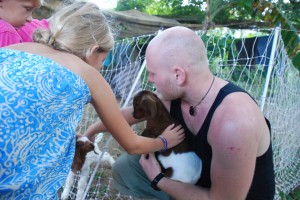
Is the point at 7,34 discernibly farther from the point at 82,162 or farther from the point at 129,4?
the point at 129,4

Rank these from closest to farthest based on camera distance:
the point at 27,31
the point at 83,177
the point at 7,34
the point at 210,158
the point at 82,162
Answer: the point at 210,158 < the point at 7,34 < the point at 27,31 < the point at 82,162 < the point at 83,177

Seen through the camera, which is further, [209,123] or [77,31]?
[209,123]

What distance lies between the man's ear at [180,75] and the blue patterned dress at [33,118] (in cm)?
45

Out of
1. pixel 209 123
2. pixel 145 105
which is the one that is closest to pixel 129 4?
pixel 145 105

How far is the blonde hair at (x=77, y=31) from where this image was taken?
147cm

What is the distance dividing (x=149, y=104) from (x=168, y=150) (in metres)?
0.28

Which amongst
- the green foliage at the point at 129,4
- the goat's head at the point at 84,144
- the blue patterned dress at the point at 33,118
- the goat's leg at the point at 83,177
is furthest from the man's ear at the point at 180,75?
the green foliage at the point at 129,4

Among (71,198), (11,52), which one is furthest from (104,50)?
(71,198)

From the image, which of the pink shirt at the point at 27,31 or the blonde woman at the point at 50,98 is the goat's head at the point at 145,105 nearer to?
the blonde woman at the point at 50,98

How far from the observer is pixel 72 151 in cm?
149

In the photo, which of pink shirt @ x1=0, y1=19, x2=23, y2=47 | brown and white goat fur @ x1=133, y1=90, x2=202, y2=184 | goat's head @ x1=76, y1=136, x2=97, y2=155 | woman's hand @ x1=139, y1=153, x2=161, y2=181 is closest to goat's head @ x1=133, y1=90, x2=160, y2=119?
brown and white goat fur @ x1=133, y1=90, x2=202, y2=184

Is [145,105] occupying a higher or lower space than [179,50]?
lower


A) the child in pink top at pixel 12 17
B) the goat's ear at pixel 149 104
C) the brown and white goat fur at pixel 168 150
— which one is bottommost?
the brown and white goat fur at pixel 168 150

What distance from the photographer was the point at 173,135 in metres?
1.84
